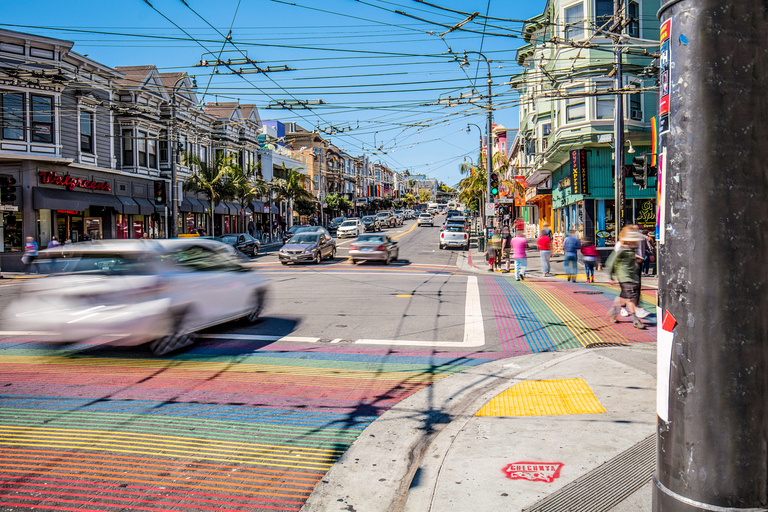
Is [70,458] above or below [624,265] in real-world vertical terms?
below

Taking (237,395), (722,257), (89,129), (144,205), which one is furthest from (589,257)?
(144,205)

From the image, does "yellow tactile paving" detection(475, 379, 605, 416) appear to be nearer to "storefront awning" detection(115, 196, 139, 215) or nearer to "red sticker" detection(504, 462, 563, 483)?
"red sticker" detection(504, 462, 563, 483)

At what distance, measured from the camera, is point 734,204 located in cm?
216

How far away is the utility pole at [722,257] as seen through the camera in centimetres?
215

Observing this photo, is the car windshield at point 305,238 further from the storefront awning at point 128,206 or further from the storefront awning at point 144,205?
the storefront awning at point 144,205

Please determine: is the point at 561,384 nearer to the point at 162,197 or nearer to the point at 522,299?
the point at 522,299

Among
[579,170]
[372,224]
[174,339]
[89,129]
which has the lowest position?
[174,339]

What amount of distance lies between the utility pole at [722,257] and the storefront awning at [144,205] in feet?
119

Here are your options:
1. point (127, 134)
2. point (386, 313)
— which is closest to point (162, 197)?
point (127, 134)

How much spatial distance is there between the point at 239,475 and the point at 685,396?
331cm

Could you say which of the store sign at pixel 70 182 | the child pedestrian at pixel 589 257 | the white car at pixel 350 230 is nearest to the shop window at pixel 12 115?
the store sign at pixel 70 182

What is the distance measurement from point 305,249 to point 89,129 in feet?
48.3

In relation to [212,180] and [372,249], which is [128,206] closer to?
[212,180]

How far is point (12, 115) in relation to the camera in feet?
85.6
